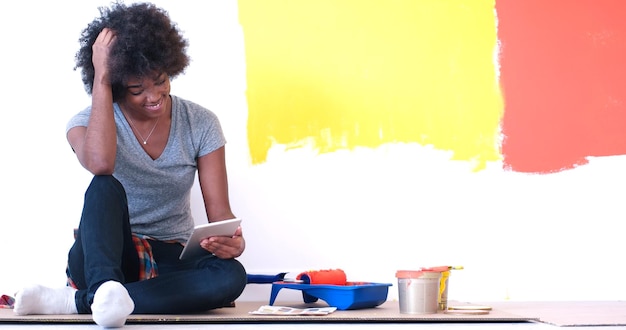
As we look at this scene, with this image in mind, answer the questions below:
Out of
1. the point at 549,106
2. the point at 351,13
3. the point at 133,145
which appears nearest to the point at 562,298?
the point at 549,106

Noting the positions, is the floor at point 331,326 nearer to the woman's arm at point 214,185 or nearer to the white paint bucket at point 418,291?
the white paint bucket at point 418,291

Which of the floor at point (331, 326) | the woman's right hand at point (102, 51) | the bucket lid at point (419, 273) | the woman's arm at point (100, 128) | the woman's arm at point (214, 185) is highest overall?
the woman's right hand at point (102, 51)

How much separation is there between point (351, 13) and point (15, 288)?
1.63 metres

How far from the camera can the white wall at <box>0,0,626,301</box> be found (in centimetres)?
296

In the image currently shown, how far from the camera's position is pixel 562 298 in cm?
296

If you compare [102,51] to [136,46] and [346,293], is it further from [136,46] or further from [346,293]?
[346,293]

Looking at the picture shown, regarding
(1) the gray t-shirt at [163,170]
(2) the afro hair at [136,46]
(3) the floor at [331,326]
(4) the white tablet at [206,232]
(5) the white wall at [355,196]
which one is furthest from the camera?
(5) the white wall at [355,196]

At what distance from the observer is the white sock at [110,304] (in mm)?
1695

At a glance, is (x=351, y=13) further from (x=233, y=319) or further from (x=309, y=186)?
(x=233, y=319)

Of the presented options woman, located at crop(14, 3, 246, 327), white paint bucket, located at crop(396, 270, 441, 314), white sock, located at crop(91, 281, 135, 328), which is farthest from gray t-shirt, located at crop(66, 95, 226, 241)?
white paint bucket, located at crop(396, 270, 441, 314)

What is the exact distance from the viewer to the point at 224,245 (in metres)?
2.12

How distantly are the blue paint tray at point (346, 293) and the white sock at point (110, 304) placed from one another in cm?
76

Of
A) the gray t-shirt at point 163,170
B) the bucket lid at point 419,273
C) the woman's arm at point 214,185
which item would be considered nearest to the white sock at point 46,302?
the gray t-shirt at point 163,170

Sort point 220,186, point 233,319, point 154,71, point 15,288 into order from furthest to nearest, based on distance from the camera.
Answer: point 15,288 < point 220,186 < point 154,71 < point 233,319
